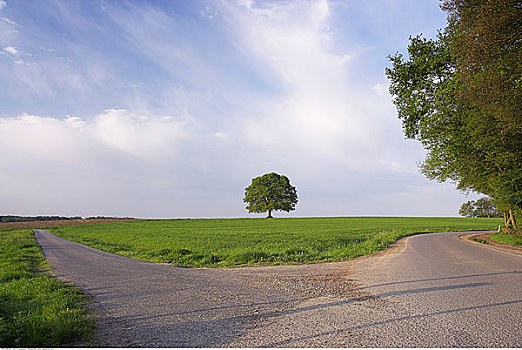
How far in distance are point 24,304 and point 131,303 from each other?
7.41 feet

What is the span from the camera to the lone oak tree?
82250 millimetres

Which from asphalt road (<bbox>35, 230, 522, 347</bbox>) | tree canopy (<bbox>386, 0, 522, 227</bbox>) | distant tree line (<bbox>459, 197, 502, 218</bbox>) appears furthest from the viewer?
distant tree line (<bbox>459, 197, 502, 218</bbox>)

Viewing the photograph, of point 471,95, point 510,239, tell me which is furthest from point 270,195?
point 471,95

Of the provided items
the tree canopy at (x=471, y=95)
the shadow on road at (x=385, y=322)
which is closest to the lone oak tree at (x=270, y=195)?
the tree canopy at (x=471, y=95)

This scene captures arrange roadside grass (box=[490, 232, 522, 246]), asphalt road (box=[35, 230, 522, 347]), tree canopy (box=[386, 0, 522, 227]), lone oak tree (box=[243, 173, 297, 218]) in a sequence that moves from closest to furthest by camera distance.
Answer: asphalt road (box=[35, 230, 522, 347]) < tree canopy (box=[386, 0, 522, 227]) < roadside grass (box=[490, 232, 522, 246]) < lone oak tree (box=[243, 173, 297, 218])

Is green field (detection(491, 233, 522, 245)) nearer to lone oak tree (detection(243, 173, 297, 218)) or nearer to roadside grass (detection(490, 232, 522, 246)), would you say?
roadside grass (detection(490, 232, 522, 246))

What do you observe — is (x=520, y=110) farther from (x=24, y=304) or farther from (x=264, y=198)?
(x=264, y=198)

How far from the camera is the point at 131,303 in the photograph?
24.2 feet

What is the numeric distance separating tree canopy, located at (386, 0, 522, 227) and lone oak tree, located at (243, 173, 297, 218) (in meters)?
56.6

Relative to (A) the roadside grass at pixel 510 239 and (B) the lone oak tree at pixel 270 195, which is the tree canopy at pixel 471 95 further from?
(B) the lone oak tree at pixel 270 195

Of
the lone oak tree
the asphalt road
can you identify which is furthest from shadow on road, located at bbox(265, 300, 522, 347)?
the lone oak tree

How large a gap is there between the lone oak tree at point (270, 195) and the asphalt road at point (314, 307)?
70652 mm

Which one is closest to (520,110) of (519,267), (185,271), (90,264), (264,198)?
(519,267)

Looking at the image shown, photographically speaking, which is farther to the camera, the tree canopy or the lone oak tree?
the lone oak tree
